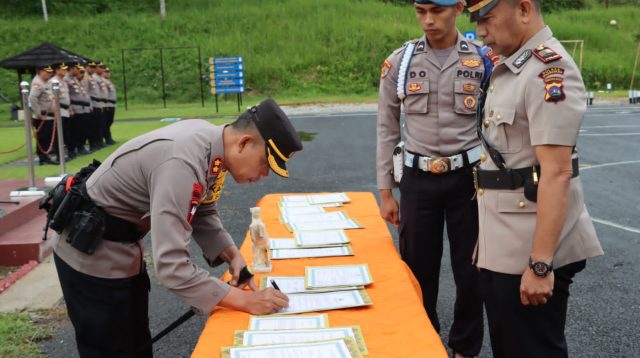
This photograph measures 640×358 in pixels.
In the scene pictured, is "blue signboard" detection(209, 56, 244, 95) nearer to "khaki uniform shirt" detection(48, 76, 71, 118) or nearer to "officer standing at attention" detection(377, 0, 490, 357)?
"khaki uniform shirt" detection(48, 76, 71, 118)

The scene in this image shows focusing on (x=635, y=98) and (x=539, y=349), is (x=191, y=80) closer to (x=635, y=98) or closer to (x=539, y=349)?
(x=635, y=98)

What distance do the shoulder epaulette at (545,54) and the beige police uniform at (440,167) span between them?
0.88 m

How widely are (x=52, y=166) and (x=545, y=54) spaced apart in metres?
9.15

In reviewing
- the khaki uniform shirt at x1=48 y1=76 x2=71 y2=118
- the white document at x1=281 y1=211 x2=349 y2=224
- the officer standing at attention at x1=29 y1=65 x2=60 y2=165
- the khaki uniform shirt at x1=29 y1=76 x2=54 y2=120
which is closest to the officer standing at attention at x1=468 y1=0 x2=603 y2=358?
the white document at x1=281 y1=211 x2=349 y2=224

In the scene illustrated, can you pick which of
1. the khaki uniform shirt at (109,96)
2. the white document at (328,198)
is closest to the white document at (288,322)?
the white document at (328,198)

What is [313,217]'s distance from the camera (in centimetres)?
331

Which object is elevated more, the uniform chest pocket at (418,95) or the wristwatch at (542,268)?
the uniform chest pocket at (418,95)

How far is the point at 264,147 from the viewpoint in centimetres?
190

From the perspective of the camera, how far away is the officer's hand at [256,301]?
195 cm

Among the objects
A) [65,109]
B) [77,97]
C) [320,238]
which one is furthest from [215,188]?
[77,97]

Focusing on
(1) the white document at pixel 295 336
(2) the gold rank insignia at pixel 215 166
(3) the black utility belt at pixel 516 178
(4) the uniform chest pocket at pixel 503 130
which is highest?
(4) the uniform chest pocket at pixel 503 130

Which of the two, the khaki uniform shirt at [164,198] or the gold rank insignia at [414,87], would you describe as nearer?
the khaki uniform shirt at [164,198]

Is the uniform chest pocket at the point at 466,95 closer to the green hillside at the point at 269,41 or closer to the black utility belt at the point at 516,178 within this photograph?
the black utility belt at the point at 516,178

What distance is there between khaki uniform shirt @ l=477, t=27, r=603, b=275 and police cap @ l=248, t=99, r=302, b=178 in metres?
0.71
